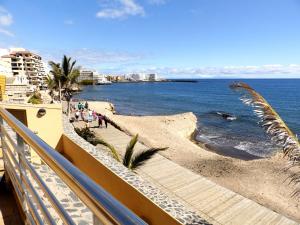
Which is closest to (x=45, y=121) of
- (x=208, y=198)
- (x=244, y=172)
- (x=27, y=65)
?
(x=208, y=198)

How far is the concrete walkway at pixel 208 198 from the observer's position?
10.7 m

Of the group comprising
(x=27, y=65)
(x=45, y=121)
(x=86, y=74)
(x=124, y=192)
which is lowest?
(x=124, y=192)

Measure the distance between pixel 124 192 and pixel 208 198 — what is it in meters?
5.84

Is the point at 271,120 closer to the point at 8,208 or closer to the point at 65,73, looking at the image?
the point at 8,208

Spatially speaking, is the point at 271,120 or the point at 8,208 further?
the point at 271,120

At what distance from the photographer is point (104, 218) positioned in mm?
814

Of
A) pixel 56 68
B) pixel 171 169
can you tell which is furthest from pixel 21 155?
pixel 56 68

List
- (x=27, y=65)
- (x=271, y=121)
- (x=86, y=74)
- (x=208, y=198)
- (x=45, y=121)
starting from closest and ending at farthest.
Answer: (x=271, y=121)
(x=45, y=121)
(x=208, y=198)
(x=27, y=65)
(x=86, y=74)

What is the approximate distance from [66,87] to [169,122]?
15206 millimetres

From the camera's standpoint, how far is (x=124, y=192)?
24.5 feet

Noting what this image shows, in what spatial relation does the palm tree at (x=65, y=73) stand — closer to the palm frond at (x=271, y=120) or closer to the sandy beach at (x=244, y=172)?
the sandy beach at (x=244, y=172)

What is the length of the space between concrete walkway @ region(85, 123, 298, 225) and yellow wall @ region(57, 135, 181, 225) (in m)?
4.19

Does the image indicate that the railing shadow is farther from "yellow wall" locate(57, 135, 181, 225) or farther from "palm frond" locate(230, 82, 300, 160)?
"palm frond" locate(230, 82, 300, 160)

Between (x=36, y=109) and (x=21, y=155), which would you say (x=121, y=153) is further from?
(x=21, y=155)
